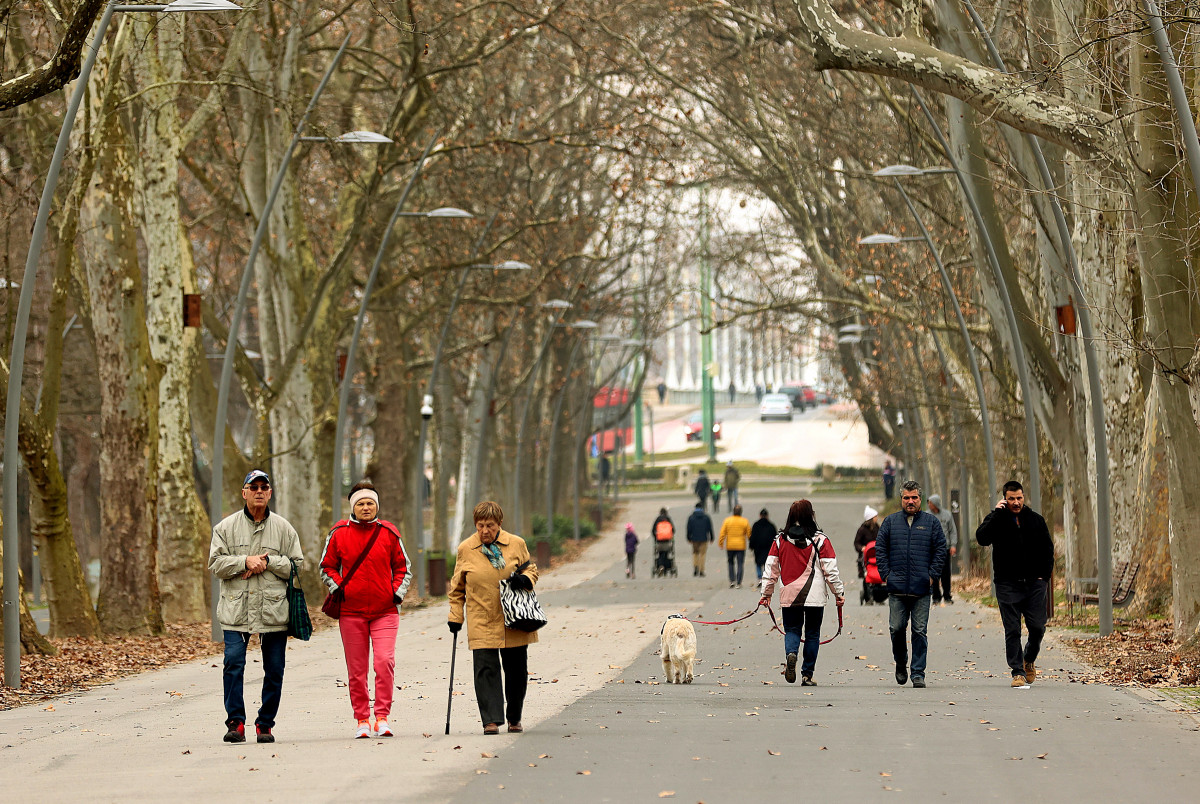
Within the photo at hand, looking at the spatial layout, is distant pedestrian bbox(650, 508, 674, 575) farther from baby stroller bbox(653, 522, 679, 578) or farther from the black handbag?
the black handbag

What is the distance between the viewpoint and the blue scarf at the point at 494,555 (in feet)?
32.1

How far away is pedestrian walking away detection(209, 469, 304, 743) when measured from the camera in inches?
377

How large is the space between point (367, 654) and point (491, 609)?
30.6 inches

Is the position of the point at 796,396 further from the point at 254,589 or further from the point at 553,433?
the point at 254,589

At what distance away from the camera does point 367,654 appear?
32.3 feet

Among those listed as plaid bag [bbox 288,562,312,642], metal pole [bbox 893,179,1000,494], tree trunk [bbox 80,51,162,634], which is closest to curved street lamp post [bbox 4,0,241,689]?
tree trunk [bbox 80,51,162,634]

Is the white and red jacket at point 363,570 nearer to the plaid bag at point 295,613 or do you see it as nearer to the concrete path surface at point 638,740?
the plaid bag at point 295,613

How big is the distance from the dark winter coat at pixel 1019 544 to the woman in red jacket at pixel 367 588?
525cm

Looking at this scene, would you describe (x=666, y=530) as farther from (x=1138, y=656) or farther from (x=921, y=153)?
(x=1138, y=656)

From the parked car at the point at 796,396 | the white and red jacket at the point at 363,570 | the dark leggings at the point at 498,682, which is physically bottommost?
the dark leggings at the point at 498,682

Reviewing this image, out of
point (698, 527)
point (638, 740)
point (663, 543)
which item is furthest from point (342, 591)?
point (663, 543)

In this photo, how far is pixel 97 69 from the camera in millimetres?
18297

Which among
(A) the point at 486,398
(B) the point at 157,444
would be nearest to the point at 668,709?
(B) the point at 157,444

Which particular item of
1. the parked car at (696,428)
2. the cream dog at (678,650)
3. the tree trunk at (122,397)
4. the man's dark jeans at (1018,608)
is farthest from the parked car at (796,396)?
the cream dog at (678,650)
